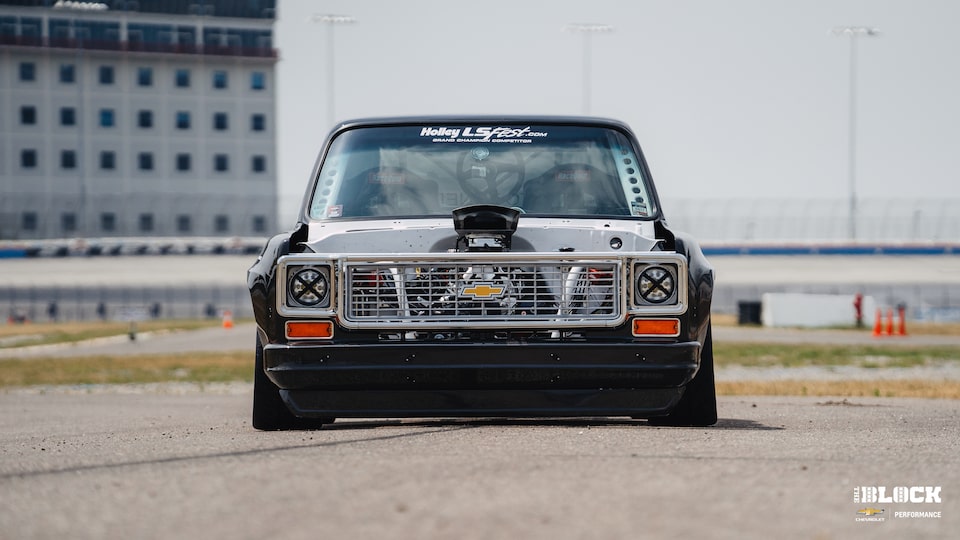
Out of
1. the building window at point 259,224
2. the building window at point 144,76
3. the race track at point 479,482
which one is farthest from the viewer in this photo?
the building window at point 144,76

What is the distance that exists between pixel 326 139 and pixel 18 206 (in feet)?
196

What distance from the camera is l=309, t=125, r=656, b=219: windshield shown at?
8.28 m

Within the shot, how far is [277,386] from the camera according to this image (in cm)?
781

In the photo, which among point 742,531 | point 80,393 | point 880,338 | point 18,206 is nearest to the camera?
point 742,531

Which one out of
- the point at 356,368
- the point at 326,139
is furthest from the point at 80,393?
the point at 356,368

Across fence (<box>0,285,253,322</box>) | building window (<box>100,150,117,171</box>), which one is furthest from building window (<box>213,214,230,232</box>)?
building window (<box>100,150,117,171</box>)

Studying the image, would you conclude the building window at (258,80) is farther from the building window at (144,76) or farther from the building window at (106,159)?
the building window at (106,159)

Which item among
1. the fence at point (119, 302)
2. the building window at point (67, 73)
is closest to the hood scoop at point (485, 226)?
the fence at point (119, 302)

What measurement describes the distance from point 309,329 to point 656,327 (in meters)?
Result: 1.80

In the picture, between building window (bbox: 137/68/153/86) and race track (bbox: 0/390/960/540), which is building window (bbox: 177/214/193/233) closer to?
building window (bbox: 137/68/153/86)

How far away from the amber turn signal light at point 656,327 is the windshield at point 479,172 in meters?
1.06

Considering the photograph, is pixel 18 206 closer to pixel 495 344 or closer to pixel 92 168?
pixel 92 168

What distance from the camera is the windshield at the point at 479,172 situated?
8281 millimetres

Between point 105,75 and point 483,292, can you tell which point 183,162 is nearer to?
point 105,75
